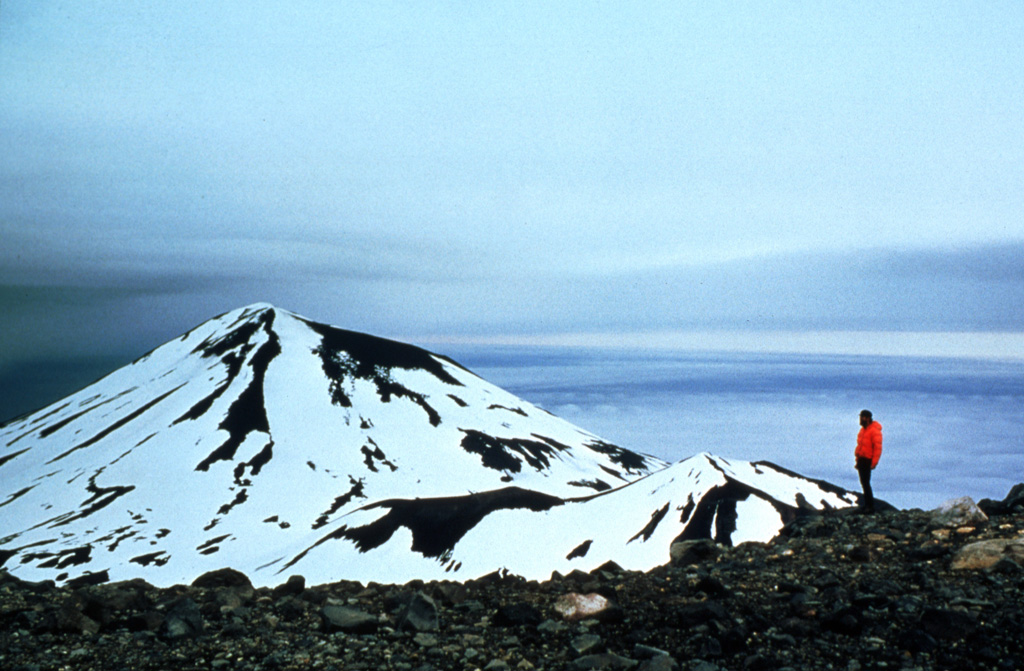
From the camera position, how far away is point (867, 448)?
17.4 metres

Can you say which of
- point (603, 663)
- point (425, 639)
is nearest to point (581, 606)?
point (603, 663)

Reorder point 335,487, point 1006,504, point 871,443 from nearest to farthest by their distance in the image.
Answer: point 1006,504, point 871,443, point 335,487

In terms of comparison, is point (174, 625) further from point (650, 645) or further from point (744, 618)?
point (744, 618)

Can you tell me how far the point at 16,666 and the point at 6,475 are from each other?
185m

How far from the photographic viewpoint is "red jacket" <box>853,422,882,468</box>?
17.3 meters

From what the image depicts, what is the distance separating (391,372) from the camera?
198 m

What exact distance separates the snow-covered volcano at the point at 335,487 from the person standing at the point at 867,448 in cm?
5368

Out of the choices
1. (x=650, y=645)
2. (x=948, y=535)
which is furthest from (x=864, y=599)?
(x=948, y=535)

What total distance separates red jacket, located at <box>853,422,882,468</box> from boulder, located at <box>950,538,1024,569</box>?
518 cm

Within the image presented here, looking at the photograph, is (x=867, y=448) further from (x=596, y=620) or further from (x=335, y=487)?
(x=335, y=487)

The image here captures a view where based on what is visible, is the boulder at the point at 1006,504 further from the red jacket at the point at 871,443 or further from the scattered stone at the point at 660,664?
the scattered stone at the point at 660,664

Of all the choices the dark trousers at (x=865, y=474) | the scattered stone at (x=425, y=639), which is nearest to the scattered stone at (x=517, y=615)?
the scattered stone at (x=425, y=639)

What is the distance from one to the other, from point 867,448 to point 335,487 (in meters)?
142

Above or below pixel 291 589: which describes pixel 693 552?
above
